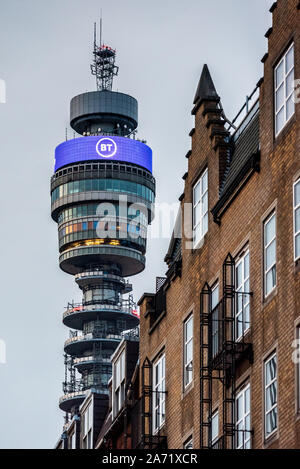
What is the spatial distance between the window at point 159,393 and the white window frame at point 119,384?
760 cm

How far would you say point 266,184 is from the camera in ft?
122

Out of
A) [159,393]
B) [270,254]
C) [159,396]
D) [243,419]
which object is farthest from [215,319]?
[159,396]

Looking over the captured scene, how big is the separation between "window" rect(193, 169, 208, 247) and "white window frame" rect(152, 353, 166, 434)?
4965mm

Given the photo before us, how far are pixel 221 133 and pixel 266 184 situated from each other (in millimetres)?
6433

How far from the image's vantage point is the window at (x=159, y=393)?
46250 mm

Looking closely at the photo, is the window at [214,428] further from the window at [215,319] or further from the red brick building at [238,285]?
the window at [215,319]

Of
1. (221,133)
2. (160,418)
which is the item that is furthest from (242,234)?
(160,418)

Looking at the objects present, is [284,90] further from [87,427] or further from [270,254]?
[87,427]

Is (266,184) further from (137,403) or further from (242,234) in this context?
(137,403)

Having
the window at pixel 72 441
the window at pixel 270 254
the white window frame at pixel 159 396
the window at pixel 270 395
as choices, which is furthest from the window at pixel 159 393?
the window at pixel 72 441

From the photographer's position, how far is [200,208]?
4456 cm

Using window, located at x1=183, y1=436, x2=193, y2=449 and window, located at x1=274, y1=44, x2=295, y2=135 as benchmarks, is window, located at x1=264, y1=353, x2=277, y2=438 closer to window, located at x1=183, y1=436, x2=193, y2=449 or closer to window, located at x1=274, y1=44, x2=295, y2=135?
window, located at x1=274, y1=44, x2=295, y2=135

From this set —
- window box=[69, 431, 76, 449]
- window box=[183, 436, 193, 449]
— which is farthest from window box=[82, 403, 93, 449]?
window box=[183, 436, 193, 449]

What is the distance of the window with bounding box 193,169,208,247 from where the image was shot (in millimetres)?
43812
